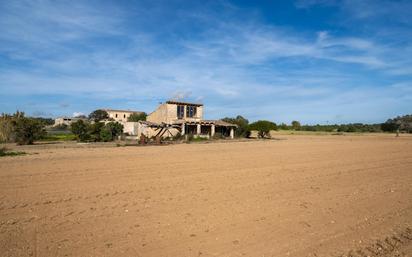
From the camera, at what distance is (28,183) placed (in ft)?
32.0

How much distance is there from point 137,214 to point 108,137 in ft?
90.3

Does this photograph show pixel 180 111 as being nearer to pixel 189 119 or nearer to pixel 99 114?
pixel 189 119

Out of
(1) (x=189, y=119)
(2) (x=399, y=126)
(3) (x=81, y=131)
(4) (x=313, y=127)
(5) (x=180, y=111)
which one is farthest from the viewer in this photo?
(4) (x=313, y=127)

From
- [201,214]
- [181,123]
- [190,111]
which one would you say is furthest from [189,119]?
[201,214]

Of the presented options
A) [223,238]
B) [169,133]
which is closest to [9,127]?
[169,133]

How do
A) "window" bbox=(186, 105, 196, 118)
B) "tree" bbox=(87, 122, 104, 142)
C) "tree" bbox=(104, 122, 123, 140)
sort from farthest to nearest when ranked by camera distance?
"window" bbox=(186, 105, 196, 118)
"tree" bbox=(104, 122, 123, 140)
"tree" bbox=(87, 122, 104, 142)

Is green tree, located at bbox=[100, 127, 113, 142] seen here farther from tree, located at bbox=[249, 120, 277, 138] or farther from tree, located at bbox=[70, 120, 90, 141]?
tree, located at bbox=[249, 120, 277, 138]

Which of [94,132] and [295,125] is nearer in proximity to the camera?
[94,132]

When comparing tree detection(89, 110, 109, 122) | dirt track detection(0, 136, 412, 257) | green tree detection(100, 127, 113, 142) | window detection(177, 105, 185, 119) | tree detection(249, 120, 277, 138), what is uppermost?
tree detection(89, 110, 109, 122)

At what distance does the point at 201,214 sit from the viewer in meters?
6.94

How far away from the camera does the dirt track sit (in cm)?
521

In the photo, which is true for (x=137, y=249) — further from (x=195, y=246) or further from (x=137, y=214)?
(x=137, y=214)

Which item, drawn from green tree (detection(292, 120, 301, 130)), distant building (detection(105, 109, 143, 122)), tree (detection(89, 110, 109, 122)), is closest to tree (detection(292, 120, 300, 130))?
green tree (detection(292, 120, 301, 130))

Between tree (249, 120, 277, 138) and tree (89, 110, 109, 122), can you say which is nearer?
tree (249, 120, 277, 138)
